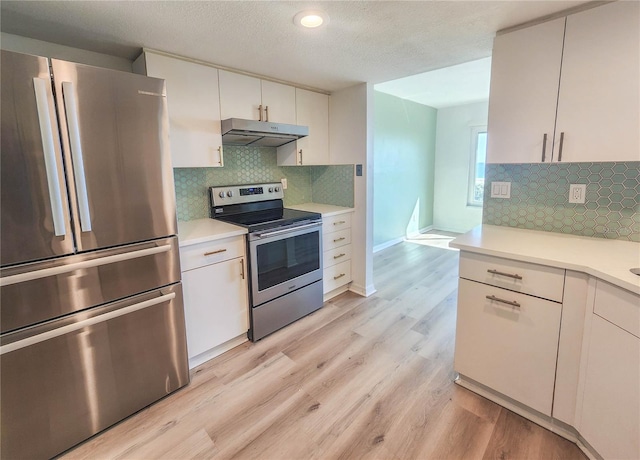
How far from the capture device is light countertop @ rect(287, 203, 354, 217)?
288 cm

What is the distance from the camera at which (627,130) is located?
1445 millimetres

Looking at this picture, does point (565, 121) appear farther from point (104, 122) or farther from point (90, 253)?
point (90, 253)

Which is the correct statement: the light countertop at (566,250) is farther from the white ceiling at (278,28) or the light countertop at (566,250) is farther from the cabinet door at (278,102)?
the cabinet door at (278,102)

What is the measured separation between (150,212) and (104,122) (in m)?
0.47

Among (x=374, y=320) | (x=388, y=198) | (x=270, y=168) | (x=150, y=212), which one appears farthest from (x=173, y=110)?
(x=388, y=198)

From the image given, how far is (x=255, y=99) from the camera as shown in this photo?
2488 millimetres

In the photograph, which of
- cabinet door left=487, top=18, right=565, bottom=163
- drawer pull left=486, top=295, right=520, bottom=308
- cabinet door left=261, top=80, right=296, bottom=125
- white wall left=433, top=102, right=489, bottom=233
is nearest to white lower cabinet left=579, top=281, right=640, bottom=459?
drawer pull left=486, top=295, right=520, bottom=308

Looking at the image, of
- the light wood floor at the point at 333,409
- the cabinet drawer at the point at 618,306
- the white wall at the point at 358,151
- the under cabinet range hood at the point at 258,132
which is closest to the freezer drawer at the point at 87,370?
the light wood floor at the point at 333,409

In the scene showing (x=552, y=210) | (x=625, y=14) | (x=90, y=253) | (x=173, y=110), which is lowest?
(x=90, y=253)

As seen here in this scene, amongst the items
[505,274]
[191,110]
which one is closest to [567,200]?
[505,274]

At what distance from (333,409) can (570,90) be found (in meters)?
2.15

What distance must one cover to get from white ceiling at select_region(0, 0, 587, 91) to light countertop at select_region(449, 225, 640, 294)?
3.96ft

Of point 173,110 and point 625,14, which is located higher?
point 625,14

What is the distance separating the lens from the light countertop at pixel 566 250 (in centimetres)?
127
